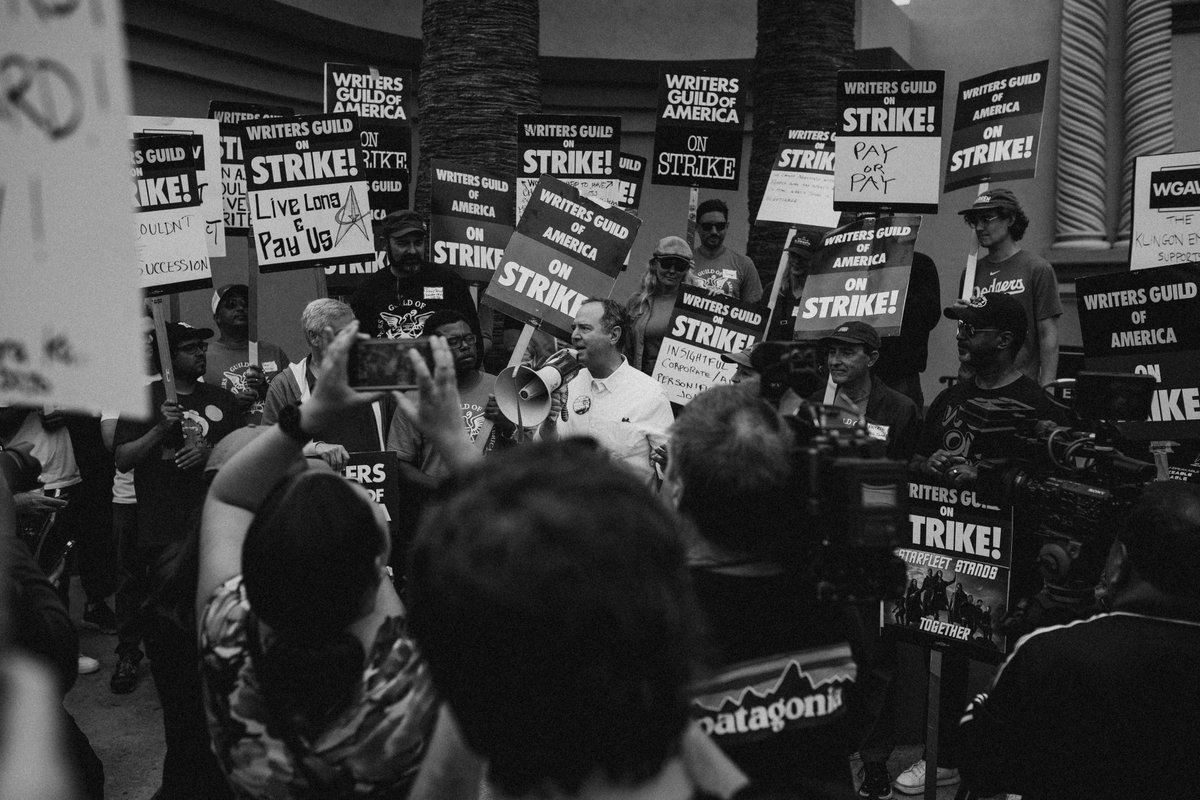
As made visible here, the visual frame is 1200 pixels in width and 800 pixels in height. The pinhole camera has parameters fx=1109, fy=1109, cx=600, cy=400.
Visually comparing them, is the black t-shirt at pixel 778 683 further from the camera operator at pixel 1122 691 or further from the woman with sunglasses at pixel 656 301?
the woman with sunglasses at pixel 656 301

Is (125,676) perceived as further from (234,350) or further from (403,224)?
(403,224)

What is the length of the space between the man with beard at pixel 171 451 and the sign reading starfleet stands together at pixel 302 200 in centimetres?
108

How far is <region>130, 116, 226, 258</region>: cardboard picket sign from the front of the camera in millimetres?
7238

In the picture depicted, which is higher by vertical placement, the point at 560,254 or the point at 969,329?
the point at 560,254

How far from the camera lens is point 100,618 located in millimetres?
7348

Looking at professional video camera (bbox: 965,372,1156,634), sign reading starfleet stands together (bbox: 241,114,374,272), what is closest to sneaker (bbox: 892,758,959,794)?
professional video camera (bbox: 965,372,1156,634)

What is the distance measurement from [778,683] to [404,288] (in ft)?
17.9

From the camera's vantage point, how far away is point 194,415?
615cm

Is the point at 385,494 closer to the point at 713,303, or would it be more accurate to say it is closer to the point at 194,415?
the point at 194,415

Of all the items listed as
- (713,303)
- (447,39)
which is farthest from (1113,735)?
(447,39)

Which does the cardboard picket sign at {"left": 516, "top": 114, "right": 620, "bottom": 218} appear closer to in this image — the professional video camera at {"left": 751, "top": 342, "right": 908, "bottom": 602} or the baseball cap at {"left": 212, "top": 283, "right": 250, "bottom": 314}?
the baseball cap at {"left": 212, "top": 283, "right": 250, "bottom": 314}

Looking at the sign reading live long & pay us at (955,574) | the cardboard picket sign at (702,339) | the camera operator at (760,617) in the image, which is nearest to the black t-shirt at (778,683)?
the camera operator at (760,617)

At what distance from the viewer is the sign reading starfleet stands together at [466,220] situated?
24.8 feet

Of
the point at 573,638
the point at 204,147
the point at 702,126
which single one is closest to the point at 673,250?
the point at 702,126
